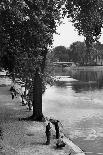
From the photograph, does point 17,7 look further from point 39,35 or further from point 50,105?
point 50,105

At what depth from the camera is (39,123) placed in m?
28.3

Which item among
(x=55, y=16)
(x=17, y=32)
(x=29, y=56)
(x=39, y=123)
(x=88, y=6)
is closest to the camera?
(x=17, y=32)

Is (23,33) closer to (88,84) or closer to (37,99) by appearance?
(37,99)

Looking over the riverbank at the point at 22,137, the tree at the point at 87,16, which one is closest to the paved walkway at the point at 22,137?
the riverbank at the point at 22,137

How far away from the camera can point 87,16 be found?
2373 cm

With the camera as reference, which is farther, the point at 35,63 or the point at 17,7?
the point at 35,63

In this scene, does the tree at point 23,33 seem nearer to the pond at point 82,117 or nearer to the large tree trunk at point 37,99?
the pond at point 82,117

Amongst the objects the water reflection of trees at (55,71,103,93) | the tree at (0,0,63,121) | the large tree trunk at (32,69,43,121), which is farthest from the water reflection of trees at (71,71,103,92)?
the tree at (0,0,63,121)

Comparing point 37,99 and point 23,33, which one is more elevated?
point 23,33

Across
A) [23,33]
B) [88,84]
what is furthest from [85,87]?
[23,33]

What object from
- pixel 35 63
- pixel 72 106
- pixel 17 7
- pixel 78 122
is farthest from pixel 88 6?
pixel 72 106

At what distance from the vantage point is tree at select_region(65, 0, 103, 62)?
22.5m

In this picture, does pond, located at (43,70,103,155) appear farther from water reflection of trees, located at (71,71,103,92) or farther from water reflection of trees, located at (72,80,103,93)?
water reflection of trees, located at (71,71,103,92)

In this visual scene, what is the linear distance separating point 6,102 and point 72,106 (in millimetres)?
8085
